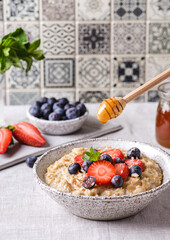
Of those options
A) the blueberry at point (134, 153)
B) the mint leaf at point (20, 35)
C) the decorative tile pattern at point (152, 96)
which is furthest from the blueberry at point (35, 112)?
the decorative tile pattern at point (152, 96)

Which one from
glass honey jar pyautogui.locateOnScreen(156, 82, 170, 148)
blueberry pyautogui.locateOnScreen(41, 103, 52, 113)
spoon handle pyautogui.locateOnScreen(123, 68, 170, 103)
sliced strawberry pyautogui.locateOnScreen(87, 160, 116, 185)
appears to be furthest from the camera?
blueberry pyautogui.locateOnScreen(41, 103, 52, 113)

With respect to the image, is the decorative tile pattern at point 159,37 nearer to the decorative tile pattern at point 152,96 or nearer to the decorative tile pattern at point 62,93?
the decorative tile pattern at point 152,96

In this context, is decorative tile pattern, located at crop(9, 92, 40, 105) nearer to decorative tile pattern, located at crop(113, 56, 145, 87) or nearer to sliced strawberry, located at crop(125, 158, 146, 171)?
decorative tile pattern, located at crop(113, 56, 145, 87)

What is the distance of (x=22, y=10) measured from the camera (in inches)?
80.8

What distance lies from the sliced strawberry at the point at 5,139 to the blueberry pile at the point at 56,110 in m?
0.23

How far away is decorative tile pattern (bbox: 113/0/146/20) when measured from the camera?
206 cm

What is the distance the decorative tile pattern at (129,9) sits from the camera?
206 cm

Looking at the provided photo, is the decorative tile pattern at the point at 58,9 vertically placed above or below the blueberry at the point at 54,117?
A: above

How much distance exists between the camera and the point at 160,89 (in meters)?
1.46

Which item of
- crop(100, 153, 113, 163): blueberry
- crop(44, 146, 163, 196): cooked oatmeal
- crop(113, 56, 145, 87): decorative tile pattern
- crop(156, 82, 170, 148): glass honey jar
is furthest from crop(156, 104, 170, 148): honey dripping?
crop(113, 56, 145, 87): decorative tile pattern

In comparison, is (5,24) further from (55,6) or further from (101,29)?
(101,29)

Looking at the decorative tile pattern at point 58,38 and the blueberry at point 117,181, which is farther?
the decorative tile pattern at point 58,38

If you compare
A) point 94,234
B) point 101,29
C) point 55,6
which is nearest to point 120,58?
point 101,29

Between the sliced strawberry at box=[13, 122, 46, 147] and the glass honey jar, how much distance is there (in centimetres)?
46
